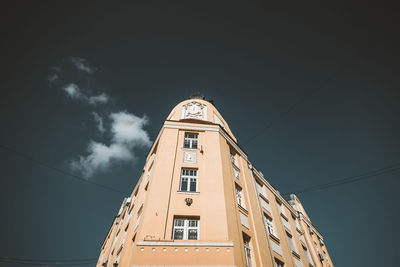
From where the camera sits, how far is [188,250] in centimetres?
946

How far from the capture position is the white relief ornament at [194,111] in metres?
19.3

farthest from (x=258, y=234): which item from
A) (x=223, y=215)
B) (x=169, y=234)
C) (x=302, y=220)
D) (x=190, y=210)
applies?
(x=302, y=220)

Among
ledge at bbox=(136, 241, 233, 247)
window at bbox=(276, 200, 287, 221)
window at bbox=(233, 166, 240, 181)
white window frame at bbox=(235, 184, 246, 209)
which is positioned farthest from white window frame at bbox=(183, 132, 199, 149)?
window at bbox=(276, 200, 287, 221)

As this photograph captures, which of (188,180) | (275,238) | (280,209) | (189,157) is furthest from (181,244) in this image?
(280,209)

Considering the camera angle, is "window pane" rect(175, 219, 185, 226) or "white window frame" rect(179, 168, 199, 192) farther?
"white window frame" rect(179, 168, 199, 192)

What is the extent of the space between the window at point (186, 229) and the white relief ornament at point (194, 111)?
1032cm

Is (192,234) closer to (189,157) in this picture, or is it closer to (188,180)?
(188,180)

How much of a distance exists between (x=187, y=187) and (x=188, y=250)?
391 cm

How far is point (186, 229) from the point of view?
10.7 meters

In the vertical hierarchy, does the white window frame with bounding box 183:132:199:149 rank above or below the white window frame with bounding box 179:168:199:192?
above

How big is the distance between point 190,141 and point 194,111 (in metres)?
4.72

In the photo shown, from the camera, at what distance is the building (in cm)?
949

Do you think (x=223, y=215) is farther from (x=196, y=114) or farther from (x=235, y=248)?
(x=196, y=114)

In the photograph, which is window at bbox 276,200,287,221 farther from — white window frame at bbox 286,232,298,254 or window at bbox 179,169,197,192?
window at bbox 179,169,197,192
